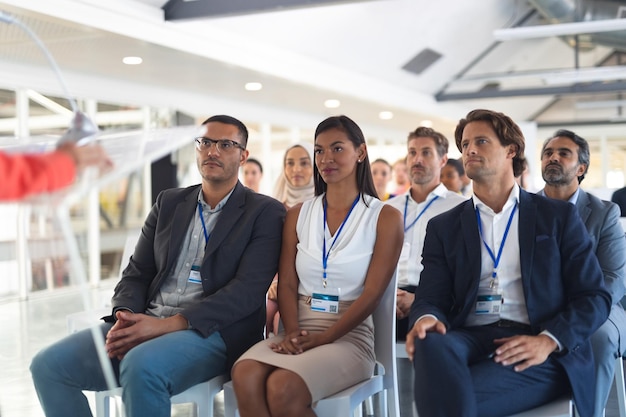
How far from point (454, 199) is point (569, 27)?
4.42m

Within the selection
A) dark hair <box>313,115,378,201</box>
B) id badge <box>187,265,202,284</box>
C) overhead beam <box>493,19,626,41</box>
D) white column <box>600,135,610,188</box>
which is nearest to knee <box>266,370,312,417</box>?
id badge <box>187,265,202,284</box>

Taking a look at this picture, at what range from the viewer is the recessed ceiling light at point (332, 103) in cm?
1092

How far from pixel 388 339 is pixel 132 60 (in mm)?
5796

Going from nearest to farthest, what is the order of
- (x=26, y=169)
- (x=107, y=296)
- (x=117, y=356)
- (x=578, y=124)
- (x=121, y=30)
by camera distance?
1. (x=26, y=169)
2. (x=117, y=356)
3. (x=107, y=296)
4. (x=121, y=30)
5. (x=578, y=124)

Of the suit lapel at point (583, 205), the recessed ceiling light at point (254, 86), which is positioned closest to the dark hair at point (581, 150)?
the suit lapel at point (583, 205)

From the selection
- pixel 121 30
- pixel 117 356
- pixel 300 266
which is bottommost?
pixel 117 356

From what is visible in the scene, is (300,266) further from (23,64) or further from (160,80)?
(160,80)

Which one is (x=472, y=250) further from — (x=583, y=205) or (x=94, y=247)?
(x=94, y=247)

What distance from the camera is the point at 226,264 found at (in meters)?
2.58

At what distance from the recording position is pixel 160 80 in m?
8.77

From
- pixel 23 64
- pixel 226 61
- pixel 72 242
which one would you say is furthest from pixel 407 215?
pixel 23 64

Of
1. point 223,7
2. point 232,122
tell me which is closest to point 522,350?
point 232,122

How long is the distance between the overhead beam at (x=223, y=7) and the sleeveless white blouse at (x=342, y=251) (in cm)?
328

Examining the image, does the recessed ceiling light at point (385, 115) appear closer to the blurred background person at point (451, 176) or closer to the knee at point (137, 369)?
the blurred background person at point (451, 176)
